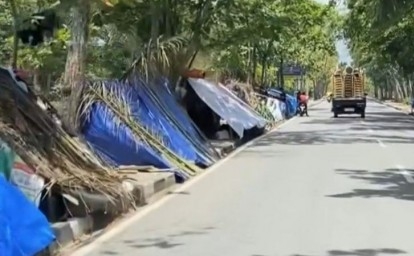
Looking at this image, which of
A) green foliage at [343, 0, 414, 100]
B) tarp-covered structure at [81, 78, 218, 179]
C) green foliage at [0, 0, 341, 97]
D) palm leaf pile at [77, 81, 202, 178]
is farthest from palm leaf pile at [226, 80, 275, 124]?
palm leaf pile at [77, 81, 202, 178]

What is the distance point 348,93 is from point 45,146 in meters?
42.7

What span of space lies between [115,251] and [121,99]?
837 centimetres

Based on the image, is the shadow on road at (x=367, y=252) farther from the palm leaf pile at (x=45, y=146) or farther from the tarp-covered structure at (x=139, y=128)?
the tarp-covered structure at (x=139, y=128)

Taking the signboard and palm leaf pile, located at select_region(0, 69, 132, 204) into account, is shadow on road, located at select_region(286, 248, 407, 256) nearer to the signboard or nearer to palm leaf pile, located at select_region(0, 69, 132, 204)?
palm leaf pile, located at select_region(0, 69, 132, 204)

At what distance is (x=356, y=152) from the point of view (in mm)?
22609

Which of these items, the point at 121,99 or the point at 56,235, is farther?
the point at 121,99

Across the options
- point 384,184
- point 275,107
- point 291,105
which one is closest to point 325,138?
point 384,184

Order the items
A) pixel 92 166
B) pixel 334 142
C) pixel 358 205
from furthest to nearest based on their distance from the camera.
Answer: pixel 334 142 → pixel 358 205 → pixel 92 166

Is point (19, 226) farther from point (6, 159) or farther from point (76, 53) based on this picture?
point (76, 53)

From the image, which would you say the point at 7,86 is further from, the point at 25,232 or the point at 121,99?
the point at 121,99

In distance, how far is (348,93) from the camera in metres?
51.2

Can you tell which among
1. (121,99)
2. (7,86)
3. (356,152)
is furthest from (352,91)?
(7,86)

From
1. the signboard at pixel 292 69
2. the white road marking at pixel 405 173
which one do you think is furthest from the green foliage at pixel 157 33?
the signboard at pixel 292 69

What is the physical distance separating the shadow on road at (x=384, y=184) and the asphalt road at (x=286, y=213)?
0.02 metres
